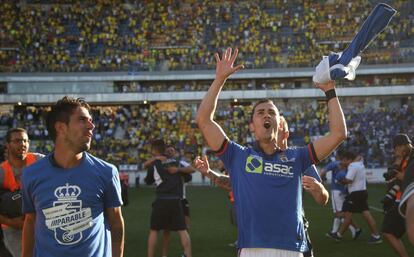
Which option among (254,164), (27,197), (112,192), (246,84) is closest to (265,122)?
(254,164)

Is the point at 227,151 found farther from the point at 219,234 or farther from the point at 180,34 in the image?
the point at 180,34

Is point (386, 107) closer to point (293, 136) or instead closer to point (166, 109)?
point (293, 136)

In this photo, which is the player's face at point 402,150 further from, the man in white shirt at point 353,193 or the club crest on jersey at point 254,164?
the club crest on jersey at point 254,164

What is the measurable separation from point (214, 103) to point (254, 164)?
55 centimetres

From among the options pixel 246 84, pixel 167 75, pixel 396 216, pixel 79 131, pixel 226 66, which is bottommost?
pixel 396 216

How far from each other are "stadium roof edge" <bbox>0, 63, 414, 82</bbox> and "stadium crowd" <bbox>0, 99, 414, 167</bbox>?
92.2 inches

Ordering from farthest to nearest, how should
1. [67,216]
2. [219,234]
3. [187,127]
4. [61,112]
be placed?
[187,127]
[219,234]
[61,112]
[67,216]

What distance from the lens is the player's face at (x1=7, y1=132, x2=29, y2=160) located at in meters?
5.62

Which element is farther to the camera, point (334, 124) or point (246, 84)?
point (246, 84)

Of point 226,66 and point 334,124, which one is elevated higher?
point 226,66

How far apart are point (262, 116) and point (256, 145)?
26 centimetres

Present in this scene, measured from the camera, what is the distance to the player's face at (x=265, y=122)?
4.28 meters

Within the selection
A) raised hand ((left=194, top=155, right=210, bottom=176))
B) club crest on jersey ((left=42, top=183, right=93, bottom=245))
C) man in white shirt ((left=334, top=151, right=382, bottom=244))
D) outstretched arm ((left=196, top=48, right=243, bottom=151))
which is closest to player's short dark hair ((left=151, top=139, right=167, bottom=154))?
man in white shirt ((left=334, top=151, right=382, bottom=244))

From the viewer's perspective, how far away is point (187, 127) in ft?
135
